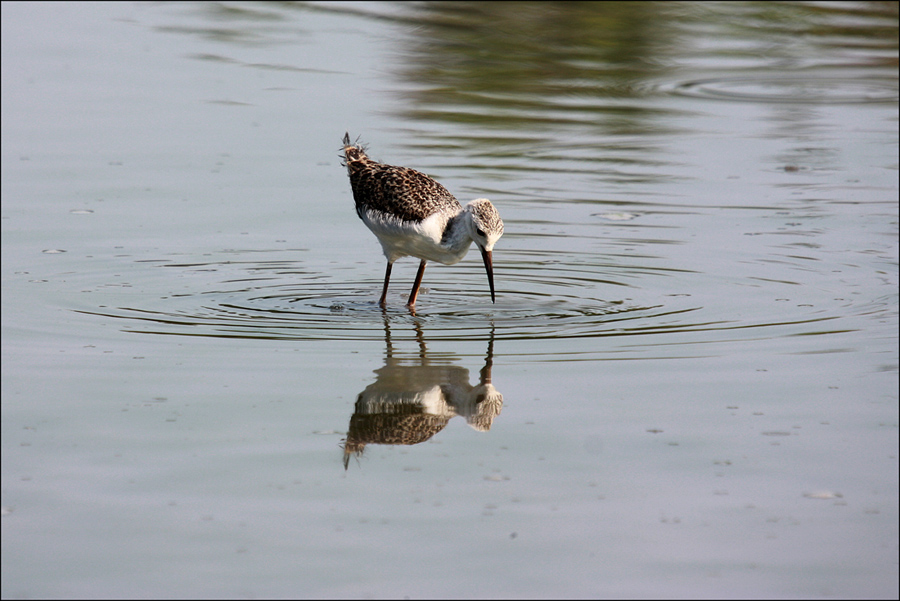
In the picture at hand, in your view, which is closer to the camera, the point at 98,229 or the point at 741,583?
the point at 741,583

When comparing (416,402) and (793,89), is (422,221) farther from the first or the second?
(793,89)

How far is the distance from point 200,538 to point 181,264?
5.49m

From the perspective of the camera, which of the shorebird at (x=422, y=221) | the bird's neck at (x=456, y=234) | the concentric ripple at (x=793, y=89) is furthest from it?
the concentric ripple at (x=793, y=89)

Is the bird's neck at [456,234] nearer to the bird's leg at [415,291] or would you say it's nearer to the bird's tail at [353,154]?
the bird's leg at [415,291]

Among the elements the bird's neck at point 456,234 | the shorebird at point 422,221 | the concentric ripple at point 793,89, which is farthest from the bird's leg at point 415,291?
the concentric ripple at point 793,89

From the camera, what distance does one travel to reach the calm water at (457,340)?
5266mm

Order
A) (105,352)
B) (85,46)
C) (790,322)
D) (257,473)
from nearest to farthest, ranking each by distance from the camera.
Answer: (257,473) → (105,352) → (790,322) → (85,46)

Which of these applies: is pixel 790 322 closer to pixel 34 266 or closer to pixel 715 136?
pixel 34 266

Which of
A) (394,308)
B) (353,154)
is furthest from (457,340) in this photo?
(353,154)

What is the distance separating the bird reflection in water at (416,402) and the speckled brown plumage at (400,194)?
177 cm

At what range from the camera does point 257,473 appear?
19.5 feet

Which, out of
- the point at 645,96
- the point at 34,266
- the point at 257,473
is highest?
the point at 257,473

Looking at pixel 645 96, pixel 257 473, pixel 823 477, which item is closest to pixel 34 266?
pixel 257 473

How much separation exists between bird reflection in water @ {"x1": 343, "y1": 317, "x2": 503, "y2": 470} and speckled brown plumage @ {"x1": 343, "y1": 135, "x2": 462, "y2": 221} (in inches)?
69.6
